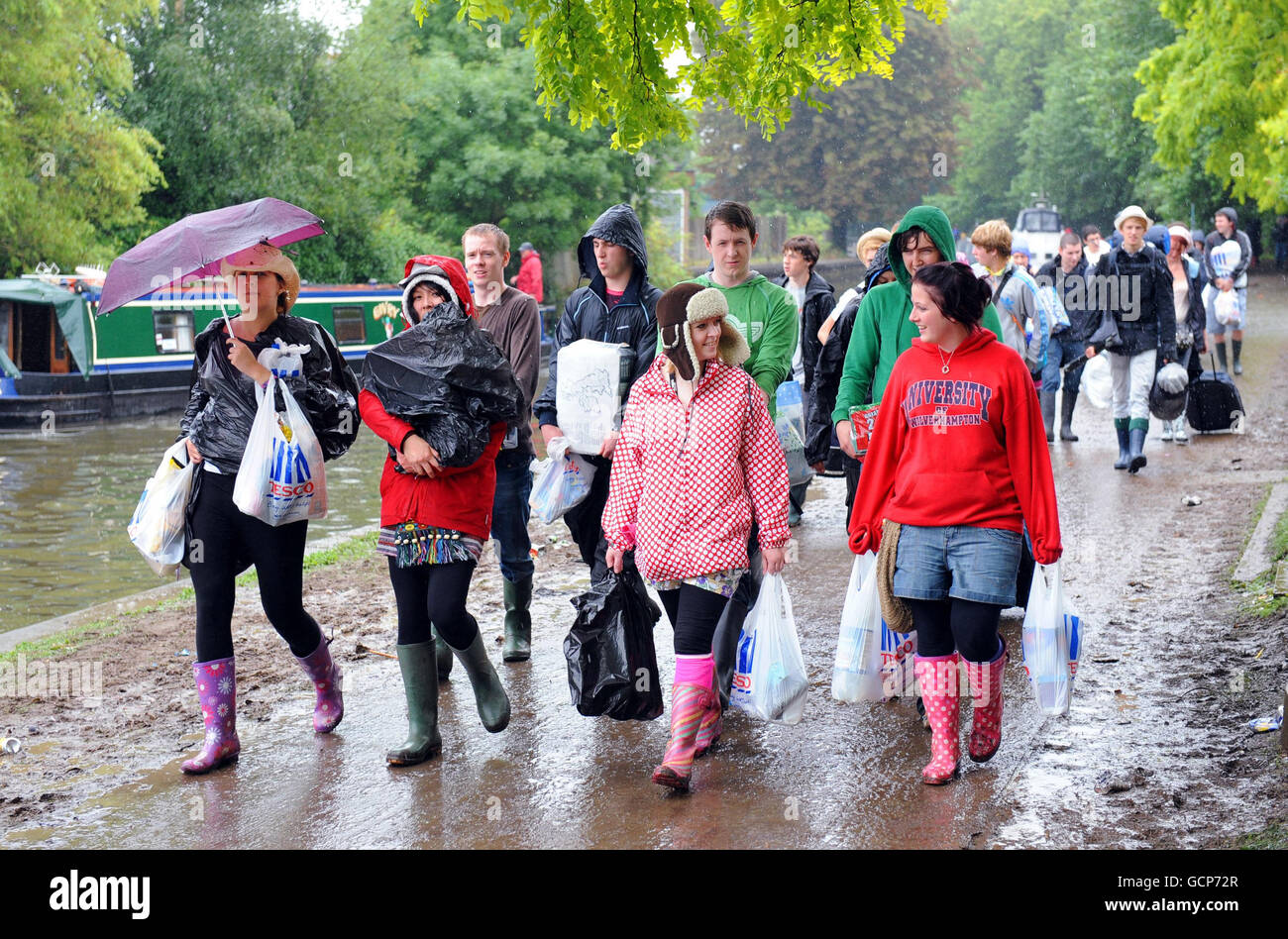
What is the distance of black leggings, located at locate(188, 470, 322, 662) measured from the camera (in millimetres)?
5297

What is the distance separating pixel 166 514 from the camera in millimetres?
5273

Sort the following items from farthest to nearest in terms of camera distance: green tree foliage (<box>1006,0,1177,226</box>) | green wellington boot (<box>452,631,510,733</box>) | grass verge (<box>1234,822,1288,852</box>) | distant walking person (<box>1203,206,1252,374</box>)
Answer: green tree foliage (<box>1006,0,1177,226</box>) → distant walking person (<box>1203,206,1252,374</box>) → green wellington boot (<box>452,631,510,733</box>) → grass verge (<box>1234,822,1288,852</box>)

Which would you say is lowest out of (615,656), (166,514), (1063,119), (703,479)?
(615,656)

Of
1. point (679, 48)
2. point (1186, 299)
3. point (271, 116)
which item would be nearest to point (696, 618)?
point (679, 48)

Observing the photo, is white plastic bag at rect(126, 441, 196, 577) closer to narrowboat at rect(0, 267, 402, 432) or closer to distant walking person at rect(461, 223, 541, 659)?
distant walking person at rect(461, 223, 541, 659)

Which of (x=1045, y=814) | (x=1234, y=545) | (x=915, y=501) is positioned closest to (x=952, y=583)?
(x=915, y=501)

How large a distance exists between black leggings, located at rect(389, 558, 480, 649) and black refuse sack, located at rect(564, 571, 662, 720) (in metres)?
0.42

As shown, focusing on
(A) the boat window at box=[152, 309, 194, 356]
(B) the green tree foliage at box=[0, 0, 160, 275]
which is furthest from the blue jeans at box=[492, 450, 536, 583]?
(B) the green tree foliage at box=[0, 0, 160, 275]

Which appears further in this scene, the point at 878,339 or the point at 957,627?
the point at 878,339

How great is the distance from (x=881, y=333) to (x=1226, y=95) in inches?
632

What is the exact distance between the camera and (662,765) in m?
4.81

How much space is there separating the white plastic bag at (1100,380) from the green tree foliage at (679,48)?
4.34 m

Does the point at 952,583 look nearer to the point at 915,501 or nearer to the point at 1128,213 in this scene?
the point at 915,501

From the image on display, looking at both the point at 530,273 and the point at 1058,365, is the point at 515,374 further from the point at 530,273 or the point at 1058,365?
the point at 530,273
